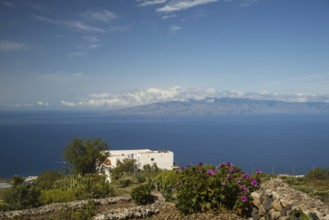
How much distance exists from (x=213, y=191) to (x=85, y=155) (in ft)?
77.9

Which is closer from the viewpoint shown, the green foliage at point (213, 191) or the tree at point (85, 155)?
the green foliage at point (213, 191)

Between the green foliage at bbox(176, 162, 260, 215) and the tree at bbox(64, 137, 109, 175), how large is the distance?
2260 cm

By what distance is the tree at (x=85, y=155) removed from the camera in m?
29.2

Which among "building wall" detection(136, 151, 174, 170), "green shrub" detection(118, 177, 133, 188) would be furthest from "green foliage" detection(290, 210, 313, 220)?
"building wall" detection(136, 151, 174, 170)

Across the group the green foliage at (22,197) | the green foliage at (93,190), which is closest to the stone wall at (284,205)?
the green foliage at (93,190)

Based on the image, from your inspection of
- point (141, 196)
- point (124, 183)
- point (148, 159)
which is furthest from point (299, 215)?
point (148, 159)

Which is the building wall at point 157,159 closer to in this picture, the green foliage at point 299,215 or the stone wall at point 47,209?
the stone wall at point 47,209

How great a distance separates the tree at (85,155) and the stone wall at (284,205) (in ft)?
77.6

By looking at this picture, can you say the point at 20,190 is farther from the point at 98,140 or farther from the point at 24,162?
the point at 24,162

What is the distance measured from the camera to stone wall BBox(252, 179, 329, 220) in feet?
17.6

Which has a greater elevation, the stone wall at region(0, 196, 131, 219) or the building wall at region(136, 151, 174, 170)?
the stone wall at region(0, 196, 131, 219)

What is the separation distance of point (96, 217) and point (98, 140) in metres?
23.2

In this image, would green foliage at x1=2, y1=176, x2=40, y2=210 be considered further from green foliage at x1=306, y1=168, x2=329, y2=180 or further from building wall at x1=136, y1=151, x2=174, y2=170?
building wall at x1=136, y1=151, x2=174, y2=170

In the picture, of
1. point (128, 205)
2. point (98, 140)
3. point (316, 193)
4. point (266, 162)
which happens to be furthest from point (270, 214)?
point (266, 162)
